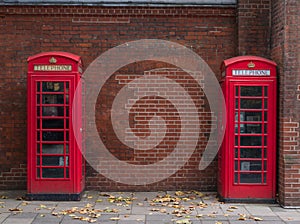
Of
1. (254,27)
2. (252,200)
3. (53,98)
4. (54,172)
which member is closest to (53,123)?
(53,98)

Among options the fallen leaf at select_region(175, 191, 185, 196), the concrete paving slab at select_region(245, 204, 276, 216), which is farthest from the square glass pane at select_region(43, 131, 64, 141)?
the concrete paving slab at select_region(245, 204, 276, 216)

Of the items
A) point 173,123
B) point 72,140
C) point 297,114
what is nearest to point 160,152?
point 173,123

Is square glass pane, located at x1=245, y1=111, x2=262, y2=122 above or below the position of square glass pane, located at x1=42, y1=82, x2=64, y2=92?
below

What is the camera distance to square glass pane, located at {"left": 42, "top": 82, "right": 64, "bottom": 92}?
8.08 meters

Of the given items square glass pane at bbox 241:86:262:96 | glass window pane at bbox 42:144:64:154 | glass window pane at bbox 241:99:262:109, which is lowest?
glass window pane at bbox 42:144:64:154

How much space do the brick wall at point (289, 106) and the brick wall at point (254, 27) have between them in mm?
972

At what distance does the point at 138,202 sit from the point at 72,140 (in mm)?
1713

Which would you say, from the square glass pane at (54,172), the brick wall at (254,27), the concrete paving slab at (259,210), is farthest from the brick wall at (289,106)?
the square glass pane at (54,172)

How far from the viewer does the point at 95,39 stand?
898cm

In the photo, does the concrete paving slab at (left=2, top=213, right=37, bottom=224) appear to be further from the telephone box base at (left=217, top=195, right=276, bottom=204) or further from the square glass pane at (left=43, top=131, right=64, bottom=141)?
the telephone box base at (left=217, top=195, right=276, bottom=204)

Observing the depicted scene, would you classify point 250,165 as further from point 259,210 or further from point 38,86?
point 38,86

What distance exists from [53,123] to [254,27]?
4.51 m

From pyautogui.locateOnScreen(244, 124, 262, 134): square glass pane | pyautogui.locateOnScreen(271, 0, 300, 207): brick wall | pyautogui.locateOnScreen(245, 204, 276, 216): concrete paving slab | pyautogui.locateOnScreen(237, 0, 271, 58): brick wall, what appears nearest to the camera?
pyautogui.locateOnScreen(245, 204, 276, 216): concrete paving slab

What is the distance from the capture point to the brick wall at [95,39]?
8.92 m
